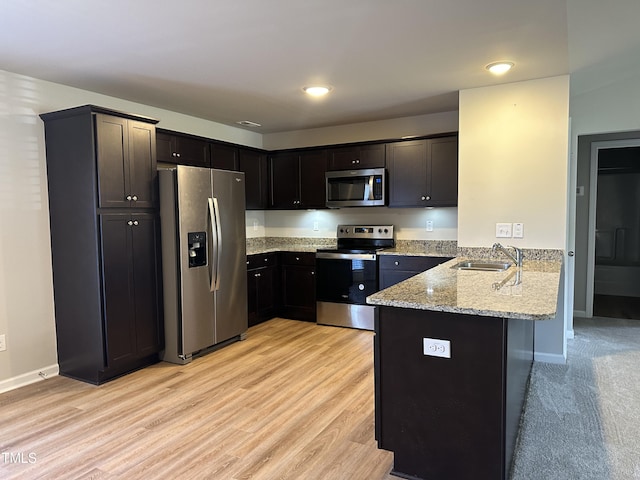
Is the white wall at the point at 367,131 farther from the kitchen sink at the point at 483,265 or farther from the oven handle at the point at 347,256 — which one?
the kitchen sink at the point at 483,265

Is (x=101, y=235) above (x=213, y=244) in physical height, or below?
above

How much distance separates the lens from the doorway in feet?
19.5

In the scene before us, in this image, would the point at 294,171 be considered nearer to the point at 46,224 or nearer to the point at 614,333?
the point at 46,224

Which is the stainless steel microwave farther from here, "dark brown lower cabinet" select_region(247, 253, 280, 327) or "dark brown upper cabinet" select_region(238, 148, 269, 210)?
"dark brown lower cabinet" select_region(247, 253, 280, 327)

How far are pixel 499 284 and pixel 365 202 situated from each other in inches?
97.1

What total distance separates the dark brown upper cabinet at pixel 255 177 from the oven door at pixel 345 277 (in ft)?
3.41

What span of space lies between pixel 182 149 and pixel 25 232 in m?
1.54

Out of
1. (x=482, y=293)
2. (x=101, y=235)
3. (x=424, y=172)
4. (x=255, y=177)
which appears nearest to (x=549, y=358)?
(x=482, y=293)

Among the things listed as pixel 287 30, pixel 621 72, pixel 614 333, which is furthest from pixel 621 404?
pixel 287 30

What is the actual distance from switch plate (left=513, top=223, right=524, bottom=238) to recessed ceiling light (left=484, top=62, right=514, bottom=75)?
1.22 meters

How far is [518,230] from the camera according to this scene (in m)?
3.49

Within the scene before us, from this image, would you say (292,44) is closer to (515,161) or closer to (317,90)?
(317,90)

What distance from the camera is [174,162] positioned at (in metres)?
4.05

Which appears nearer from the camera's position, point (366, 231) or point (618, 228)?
point (366, 231)
